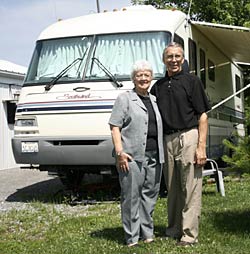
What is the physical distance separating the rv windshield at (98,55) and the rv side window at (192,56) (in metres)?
1.00

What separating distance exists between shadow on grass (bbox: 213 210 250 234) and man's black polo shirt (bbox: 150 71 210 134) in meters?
1.35

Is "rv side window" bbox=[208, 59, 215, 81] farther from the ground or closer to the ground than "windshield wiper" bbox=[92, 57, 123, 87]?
closer to the ground

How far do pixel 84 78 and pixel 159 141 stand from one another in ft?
10.2

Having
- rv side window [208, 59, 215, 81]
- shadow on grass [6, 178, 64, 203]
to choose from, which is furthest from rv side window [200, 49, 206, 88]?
shadow on grass [6, 178, 64, 203]

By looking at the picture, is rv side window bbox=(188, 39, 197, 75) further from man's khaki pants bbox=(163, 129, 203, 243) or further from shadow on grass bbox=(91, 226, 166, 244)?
man's khaki pants bbox=(163, 129, 203, 243)

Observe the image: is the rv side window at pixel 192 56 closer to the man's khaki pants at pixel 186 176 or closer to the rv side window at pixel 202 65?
the rv side window at pixel 202 65

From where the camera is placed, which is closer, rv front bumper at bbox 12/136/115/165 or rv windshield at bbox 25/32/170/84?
rv front bumper at bbox 12/136/115/165

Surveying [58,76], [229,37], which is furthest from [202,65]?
[58,76]

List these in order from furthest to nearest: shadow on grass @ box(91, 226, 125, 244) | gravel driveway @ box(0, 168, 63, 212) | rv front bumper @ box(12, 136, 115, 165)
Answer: gravel driveway @ box(0, 168, 63, 212) < rv front bumper @ box(12, 136, 115, 165) < shadow on grass @ box(91, 226, 125, 244)

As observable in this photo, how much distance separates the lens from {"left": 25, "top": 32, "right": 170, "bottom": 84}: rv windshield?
788 centimetres

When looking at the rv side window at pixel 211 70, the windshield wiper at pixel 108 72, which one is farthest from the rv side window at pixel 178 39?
the rv side window at pixel 211 70

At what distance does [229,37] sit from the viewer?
966 cm

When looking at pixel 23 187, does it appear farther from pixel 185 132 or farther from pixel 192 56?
pixel 185 132

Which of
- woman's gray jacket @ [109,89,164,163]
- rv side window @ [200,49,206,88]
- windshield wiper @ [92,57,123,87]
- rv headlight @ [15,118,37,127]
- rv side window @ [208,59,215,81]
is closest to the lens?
woman's gray jacket @ [109,89,164,163]
